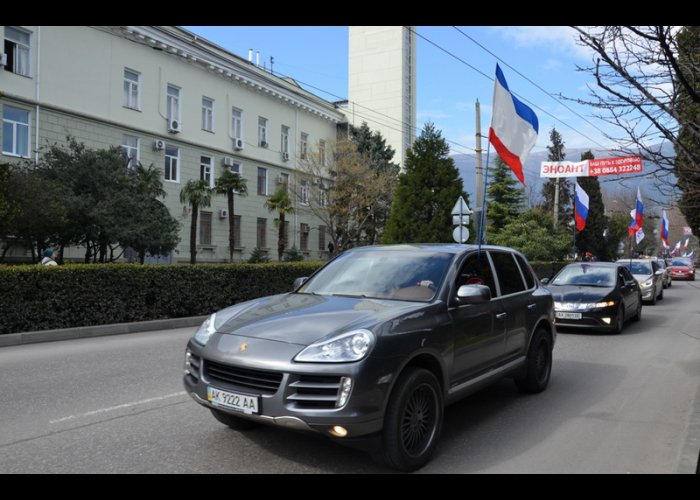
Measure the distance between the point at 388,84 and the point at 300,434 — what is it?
51584 millimetres

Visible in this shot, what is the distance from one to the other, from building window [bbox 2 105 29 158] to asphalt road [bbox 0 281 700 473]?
17863 millimetres

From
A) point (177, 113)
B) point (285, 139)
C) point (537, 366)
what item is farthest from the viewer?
point (285, 139)

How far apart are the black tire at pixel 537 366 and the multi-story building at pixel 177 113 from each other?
60.5 ft

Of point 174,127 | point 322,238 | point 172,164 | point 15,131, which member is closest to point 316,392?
point 15,131

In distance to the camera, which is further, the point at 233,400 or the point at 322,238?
the point at 322,238

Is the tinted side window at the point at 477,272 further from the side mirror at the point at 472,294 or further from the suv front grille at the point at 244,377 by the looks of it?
the suv front grille at the point at 244,377

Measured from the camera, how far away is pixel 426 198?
27.8 m

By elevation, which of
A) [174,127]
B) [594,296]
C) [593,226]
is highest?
[174,127]

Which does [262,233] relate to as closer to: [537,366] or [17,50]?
[17,50]

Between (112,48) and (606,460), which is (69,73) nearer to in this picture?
(112,48)

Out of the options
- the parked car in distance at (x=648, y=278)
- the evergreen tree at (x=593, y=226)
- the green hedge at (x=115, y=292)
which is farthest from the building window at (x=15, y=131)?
the evergreen tree at (x=593, y=226)

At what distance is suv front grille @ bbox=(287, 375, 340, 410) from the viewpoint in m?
3.60

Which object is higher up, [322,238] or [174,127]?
[174,127]

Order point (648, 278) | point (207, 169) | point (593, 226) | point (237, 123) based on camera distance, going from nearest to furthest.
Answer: point (648, 278), point (207, 169), point (237, 123), point (593, 226)
